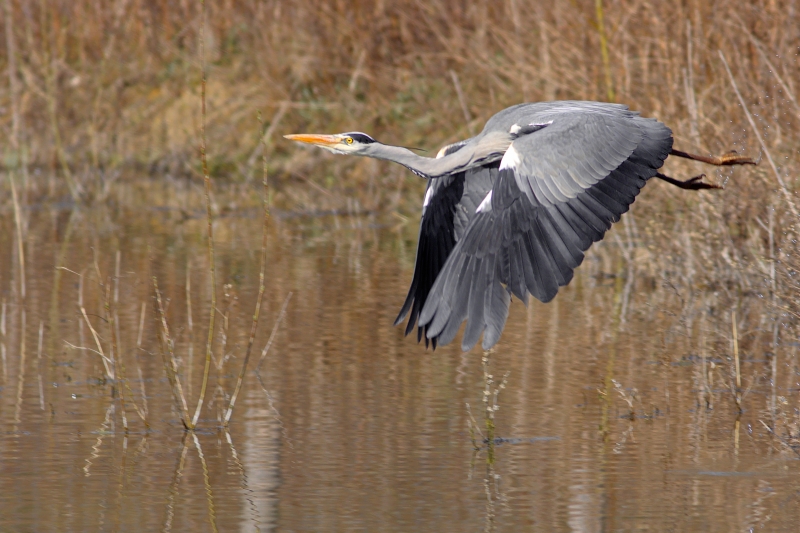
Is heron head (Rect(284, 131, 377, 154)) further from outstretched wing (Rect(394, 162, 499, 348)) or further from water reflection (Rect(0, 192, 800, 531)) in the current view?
water reflection (Rect(0, 192, 800, 531))

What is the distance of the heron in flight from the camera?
5645mm

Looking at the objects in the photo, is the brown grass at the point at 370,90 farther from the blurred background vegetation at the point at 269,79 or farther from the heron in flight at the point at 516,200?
the heron in flight at the point at 516,200

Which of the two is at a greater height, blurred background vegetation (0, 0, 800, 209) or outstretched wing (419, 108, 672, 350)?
blurred background vegetation (0, 0, 800, 209)

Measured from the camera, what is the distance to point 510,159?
588cm

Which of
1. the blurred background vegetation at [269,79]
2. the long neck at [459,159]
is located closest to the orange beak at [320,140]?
the long neck at [459,159]

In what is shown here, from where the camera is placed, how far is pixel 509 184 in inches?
229

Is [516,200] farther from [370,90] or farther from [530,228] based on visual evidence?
[370,90]

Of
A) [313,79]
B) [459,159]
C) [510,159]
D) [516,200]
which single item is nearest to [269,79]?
[313,79]

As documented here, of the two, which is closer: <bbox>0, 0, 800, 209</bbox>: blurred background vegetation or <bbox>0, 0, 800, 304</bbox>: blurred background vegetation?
<bbox>0, 0, 800, 304</bbox>: blurred background vegetation

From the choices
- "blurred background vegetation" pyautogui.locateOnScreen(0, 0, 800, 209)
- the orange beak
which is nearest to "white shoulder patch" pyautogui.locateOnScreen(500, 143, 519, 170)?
the orange beak

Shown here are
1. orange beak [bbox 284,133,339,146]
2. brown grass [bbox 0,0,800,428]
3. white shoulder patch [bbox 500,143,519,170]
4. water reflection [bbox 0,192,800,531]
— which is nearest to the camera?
water reflection [bbox 0,192,800,531]

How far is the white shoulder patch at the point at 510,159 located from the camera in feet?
19.2

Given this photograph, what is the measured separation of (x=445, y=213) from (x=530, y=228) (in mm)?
974

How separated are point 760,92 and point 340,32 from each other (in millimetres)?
8311
